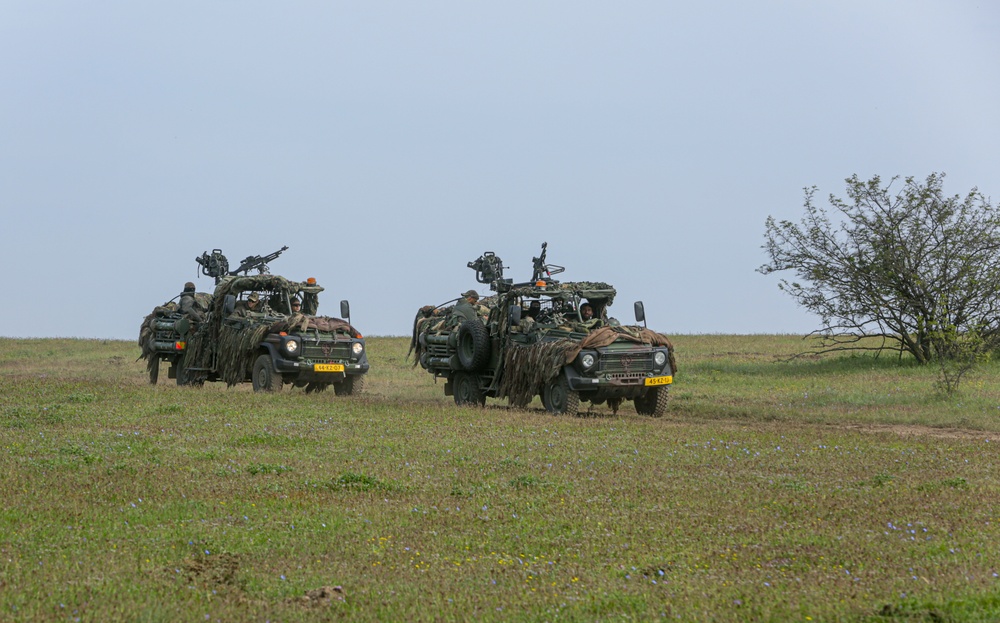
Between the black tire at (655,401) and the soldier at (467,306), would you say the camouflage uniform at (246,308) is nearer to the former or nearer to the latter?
the soldier at (467,306)

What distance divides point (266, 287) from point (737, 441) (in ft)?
43.3

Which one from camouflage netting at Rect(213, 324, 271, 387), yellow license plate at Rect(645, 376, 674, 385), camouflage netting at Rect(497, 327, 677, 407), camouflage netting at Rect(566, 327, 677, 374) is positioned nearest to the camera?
camouflage netting at Rect(566, 327, 677, 374)

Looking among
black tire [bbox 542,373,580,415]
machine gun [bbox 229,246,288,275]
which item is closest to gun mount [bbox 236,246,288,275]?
machine gun [bbox 229,246,288,275]

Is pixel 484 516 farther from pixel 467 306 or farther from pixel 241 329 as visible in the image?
pixel 241 329

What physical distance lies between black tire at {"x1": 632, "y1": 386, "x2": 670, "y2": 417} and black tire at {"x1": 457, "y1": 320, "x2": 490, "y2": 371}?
3.09 meters

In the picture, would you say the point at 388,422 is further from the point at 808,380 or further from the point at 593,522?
the point at 808,380

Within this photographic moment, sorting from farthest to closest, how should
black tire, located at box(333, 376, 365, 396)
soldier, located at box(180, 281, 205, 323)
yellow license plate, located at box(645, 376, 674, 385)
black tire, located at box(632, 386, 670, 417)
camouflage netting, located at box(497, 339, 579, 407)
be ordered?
1. soldier, located at box(180, 281, 205, 323)
2. black tire, located at box(333, 376, 365, 396)
3. black tire, located at box(632, 386, 670, 417)
4. yellow license plate, located at box(645, 376, 674, 385)
5. camouflage netting, located at box(497, 339, 579, 407)

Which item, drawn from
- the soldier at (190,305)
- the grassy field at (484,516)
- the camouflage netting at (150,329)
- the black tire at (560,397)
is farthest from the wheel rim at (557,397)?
the camouflage netting at (150,329)

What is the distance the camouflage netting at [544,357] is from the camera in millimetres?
19672

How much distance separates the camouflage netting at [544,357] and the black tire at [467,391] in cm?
96

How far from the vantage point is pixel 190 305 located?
2775cm

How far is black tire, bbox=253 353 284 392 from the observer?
23.4 meters

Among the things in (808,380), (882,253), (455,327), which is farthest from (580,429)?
(882,253)

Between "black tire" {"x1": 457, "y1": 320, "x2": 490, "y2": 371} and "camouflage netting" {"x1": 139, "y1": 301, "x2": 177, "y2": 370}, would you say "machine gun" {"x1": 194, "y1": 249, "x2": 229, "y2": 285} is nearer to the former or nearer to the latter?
"camouflage netting" {"x1": 139, "y1": 301, "x2": 177, "y2": 370}
